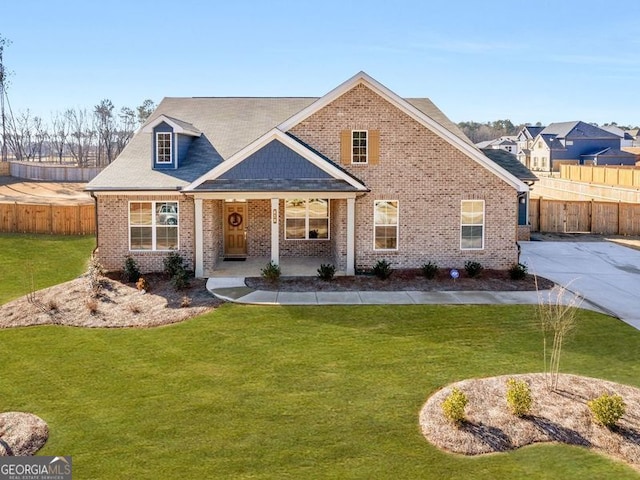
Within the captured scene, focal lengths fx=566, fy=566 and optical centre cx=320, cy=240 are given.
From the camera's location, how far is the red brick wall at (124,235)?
20172 mm

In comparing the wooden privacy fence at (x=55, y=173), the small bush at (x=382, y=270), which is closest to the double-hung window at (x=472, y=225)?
the small bush at (x=382, y=270)

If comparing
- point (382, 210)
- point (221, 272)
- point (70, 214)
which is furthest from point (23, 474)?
point (70, 214)

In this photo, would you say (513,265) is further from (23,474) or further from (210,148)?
(23,474)

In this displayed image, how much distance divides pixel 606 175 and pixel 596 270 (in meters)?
33.8

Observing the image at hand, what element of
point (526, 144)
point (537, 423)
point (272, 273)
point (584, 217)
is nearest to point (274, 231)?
point (272, 273)

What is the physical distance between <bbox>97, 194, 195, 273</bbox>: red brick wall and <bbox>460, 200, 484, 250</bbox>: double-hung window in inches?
385

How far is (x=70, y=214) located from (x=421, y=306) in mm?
21342

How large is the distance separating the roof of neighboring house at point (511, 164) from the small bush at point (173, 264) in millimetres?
17139

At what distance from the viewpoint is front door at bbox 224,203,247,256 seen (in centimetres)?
2312

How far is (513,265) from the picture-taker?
2039 cm

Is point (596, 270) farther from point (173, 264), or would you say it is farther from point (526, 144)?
point (526, 144)

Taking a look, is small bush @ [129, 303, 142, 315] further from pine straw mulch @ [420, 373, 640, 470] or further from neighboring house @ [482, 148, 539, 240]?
neighboring house @ [482, 148, 539, 240]

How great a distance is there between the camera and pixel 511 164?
29859 millimetres

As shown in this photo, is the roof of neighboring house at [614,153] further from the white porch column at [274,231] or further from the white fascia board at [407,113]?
the white porch column at [274,231]
